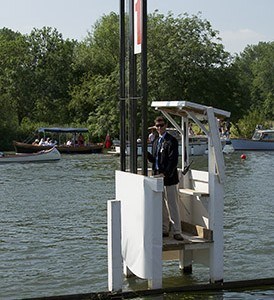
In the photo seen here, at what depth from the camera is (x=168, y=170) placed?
442 inches

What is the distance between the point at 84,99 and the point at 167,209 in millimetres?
68597

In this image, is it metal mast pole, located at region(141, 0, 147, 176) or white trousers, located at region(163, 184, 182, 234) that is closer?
metal mast pole, located at region(141, 0, 147, 176)

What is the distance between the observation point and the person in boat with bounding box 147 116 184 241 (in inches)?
441

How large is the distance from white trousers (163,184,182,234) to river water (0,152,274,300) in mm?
1031

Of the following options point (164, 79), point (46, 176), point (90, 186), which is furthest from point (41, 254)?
point (164, 79)

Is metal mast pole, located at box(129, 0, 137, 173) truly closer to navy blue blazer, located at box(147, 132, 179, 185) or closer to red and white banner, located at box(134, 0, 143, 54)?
red and white banner, located at box(134, 0, 143, 54)

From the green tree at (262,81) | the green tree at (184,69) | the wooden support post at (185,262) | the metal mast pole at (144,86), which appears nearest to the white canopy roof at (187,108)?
the metal mast pole at (144,86)

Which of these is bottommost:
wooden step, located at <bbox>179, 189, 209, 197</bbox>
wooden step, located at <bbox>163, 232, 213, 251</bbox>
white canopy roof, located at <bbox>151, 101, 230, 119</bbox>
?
wooden step, located at <bbox>163, 232, 213, 251</bbox>

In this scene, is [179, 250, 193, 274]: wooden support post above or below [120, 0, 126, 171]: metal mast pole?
below

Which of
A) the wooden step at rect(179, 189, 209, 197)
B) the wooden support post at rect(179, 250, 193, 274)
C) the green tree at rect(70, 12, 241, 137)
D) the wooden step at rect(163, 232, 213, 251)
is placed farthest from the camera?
the green tree at rect(70, 12, 241, 137)

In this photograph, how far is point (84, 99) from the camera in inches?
3130

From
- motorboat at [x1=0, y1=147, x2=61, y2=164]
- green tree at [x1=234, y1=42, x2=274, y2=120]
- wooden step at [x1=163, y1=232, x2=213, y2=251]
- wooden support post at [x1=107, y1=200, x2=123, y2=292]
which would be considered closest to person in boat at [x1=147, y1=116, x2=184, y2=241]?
wooden step at [x1=163, y1=232, x2=213, y2=251]

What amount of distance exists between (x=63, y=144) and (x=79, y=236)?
47.9 meters

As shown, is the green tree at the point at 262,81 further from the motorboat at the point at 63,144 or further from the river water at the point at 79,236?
the river water at the point at 79,236
